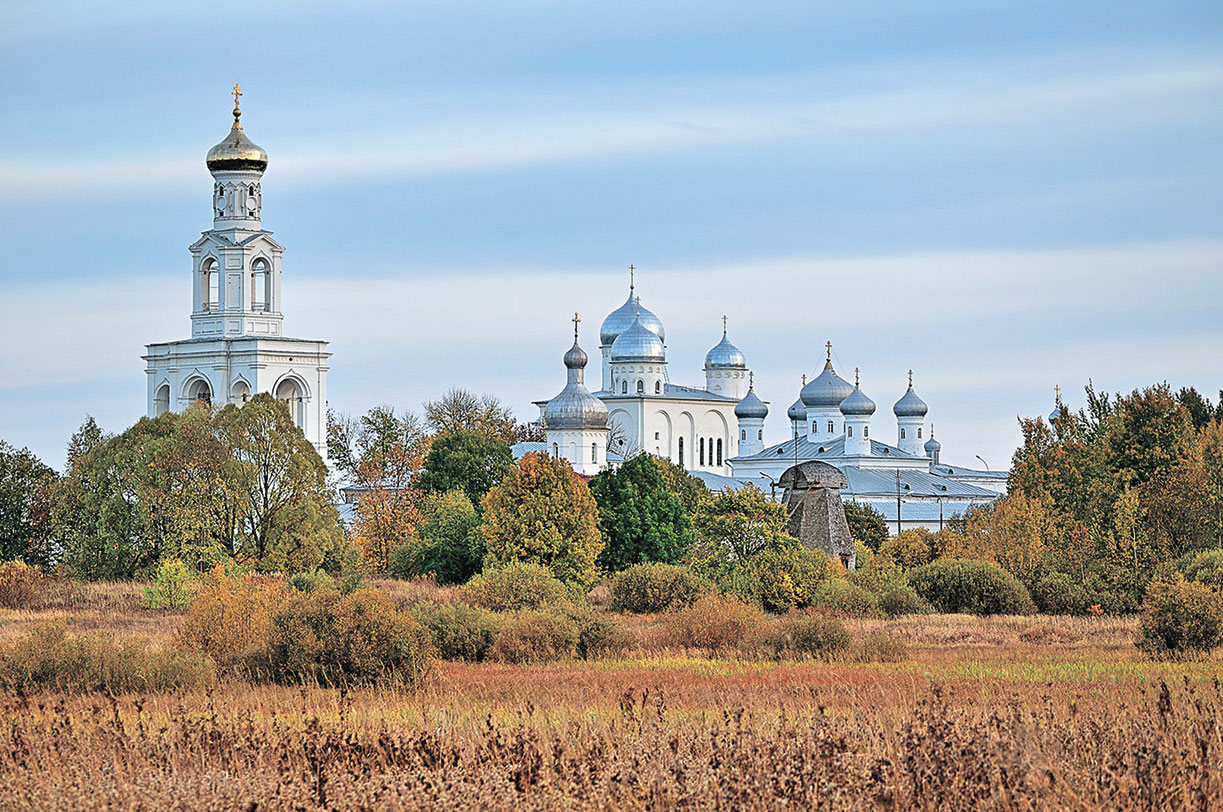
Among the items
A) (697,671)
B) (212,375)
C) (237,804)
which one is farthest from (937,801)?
(212,375)

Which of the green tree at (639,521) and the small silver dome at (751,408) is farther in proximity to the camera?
the small silver dome at (751,408)

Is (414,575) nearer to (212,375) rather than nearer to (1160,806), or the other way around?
(1160,806)

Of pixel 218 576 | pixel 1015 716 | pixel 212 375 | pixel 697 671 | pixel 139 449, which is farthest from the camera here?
pixel 212 375

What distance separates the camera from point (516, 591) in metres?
29.2

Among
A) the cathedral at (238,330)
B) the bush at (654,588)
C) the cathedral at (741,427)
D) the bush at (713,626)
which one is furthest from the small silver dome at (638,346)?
the bush at (713,626)

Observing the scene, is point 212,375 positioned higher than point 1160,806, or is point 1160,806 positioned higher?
point 212,375

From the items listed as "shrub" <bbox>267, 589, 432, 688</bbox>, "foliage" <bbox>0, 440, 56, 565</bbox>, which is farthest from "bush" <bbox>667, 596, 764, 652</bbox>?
"foliage" <bbox>0, 440, 56, 565</bbox>

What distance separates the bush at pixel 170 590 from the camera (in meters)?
33.1

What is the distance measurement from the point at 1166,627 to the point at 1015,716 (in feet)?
37.7

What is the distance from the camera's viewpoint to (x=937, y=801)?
958cm

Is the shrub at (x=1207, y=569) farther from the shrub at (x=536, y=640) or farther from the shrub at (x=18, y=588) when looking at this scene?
the shrub at (x=18, y=588)

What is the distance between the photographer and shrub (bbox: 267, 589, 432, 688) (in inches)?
719

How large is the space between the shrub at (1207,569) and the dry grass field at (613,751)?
11703mm

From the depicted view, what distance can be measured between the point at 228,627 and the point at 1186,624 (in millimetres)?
12056
